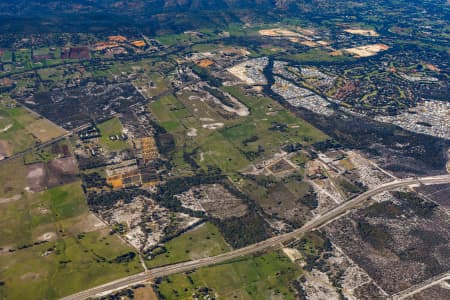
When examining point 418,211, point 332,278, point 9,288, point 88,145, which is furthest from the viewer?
point 88,145

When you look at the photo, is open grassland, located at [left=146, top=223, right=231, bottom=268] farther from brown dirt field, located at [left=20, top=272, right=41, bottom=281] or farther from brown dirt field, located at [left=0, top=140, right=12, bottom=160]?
brown dirt field, located at [left=0, top=140, right=12, bottom=160]

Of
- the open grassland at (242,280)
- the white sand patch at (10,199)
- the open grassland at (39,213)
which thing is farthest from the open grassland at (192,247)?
the white sand patch at (10,199)

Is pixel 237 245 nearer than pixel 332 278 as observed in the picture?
No

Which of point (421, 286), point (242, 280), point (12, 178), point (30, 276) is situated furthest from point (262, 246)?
point (12, 178)

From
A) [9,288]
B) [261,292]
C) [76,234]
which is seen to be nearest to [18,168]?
[76,234]

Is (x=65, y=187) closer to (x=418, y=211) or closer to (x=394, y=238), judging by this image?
(x=394, y=238)

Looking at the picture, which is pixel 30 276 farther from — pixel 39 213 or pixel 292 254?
pixel 292 254

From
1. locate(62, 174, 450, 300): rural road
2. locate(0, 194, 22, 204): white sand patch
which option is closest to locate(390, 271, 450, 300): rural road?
locate(62, 174, 450, 300): rural road
